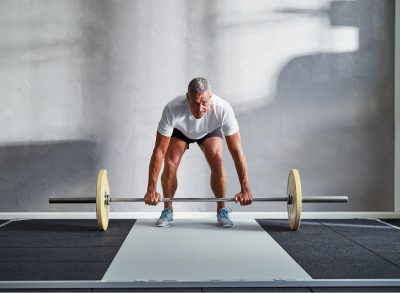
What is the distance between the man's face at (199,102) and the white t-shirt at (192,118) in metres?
0.16

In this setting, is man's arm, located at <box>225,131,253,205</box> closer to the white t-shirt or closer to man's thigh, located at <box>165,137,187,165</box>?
the white t-shirt

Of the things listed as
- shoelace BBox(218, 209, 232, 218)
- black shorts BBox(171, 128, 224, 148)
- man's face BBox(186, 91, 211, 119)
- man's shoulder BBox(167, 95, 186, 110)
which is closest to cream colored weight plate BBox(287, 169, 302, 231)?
shoelace BBox(218, 209, 232, 218)

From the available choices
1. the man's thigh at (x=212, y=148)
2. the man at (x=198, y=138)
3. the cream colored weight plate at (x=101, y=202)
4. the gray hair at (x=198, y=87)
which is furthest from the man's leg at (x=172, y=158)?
the gray hair at (x=198, y=87)

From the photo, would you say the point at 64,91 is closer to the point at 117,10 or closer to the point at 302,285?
the point at 117,10

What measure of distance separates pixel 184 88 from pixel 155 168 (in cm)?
101

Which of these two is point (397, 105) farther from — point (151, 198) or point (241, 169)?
point (151, 198)

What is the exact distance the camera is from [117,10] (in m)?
3.79

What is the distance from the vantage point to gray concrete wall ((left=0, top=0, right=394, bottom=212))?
3.79 meters

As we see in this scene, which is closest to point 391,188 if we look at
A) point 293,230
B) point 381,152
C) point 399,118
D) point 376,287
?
point 381,152

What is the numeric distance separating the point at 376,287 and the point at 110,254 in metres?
1.23

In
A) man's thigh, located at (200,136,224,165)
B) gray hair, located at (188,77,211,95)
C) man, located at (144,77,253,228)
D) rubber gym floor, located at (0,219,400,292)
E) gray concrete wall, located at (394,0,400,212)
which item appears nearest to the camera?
rubber gym floor, located at (0,219,400,292)

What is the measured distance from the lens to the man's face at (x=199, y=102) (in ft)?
9.26

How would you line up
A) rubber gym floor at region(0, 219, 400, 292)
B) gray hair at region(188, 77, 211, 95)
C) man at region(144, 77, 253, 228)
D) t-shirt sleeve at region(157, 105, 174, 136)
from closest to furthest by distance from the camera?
rubber gym floor at region(0, 219, 400, 292)
gray hair at region(188, 77, 211, 95)
man at region(144, 77, 253, 228)
t-shirt sleeve at region(157, 105, 174, 136)

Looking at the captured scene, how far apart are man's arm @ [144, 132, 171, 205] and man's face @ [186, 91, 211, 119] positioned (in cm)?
29
